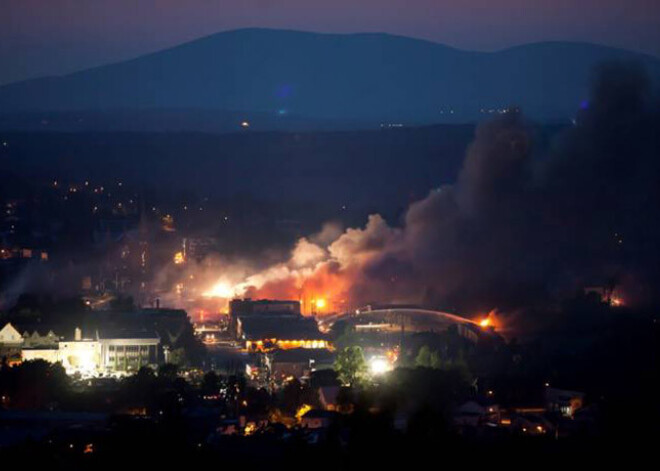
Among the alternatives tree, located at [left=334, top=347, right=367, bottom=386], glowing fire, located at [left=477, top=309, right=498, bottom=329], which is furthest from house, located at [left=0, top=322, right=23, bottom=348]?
glowing fire, located at [left=477, top=309, right=498, bottom=329]

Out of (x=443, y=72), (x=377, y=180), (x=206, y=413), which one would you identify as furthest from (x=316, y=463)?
(x=443, y=72)

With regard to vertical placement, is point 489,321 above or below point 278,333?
above

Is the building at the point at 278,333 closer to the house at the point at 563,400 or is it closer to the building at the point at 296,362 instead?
the building at the point at 296,362

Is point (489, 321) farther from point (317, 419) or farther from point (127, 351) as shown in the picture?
point (317, 419)

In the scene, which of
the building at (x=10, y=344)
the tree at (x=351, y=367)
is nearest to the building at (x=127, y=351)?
the building at (x=10, y=344)

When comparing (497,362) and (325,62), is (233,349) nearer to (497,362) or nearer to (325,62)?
(497,362)

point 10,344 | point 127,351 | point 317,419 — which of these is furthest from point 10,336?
point 317,419

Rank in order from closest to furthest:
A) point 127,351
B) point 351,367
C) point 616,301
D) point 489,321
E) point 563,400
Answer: point 563,400 < point 351,367 < point 127,351 < point 489,321 < point 616,301

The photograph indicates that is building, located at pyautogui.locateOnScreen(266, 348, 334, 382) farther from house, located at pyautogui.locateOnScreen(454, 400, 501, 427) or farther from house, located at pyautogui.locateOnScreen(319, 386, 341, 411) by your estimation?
house, located at pyautogui.locateOnScreen(454, 400, 501, 427)

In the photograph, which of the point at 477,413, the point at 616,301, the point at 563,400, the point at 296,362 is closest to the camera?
the point at 477,413
